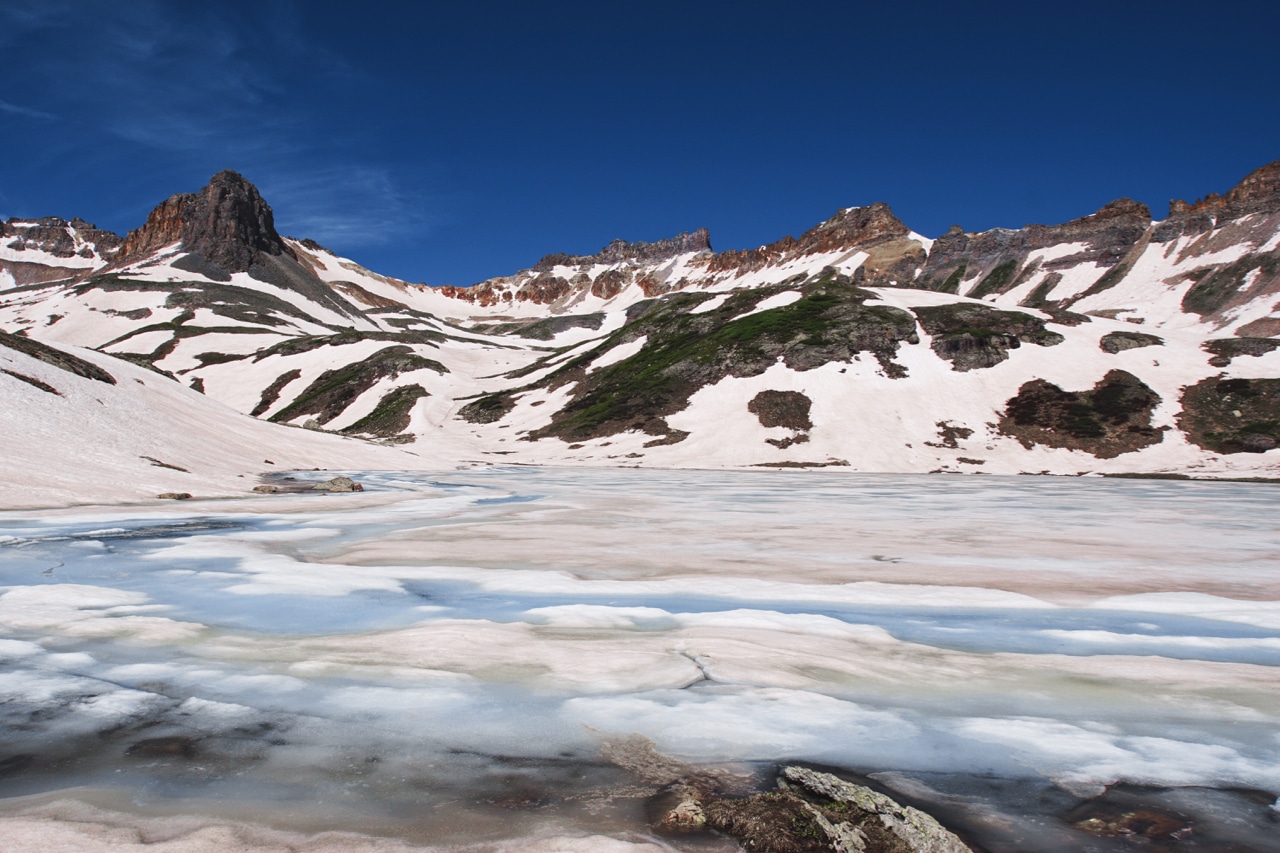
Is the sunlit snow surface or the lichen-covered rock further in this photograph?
the sunlit snow surface

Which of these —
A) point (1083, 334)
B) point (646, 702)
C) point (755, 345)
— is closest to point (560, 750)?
point (646, 702)

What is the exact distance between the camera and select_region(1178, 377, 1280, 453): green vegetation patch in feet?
168

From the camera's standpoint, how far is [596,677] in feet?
20.9

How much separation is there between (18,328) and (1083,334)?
16241 cm

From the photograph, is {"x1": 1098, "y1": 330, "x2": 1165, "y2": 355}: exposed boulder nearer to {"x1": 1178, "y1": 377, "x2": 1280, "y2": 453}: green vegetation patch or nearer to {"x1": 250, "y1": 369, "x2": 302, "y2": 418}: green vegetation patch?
{"x1": 1178, "y1": 377, "x2": 1280, "y2": 453}: green vegetation patch

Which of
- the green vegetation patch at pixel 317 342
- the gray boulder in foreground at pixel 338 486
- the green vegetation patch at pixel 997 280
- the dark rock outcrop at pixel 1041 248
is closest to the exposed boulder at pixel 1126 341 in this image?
the gray boulder in foreground at pixel 338 486

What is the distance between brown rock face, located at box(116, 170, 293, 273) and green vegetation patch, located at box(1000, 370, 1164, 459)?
176591mm

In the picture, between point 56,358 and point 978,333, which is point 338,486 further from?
point 978,333

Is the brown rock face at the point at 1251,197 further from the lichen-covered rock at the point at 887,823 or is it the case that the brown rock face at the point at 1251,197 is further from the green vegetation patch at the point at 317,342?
the lichen-covered rock at the point at 887,823

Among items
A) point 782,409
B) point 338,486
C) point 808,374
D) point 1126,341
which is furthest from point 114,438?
point 1126,341

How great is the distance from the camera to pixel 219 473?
86.8 feet

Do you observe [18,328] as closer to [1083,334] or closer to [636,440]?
[636,440]

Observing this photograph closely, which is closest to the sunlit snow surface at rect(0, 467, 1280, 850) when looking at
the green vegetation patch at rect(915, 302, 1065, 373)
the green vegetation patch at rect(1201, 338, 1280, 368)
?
the green vegetation patch at rect(915, 302, 1065, 373)

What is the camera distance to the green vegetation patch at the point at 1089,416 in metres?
54.4
